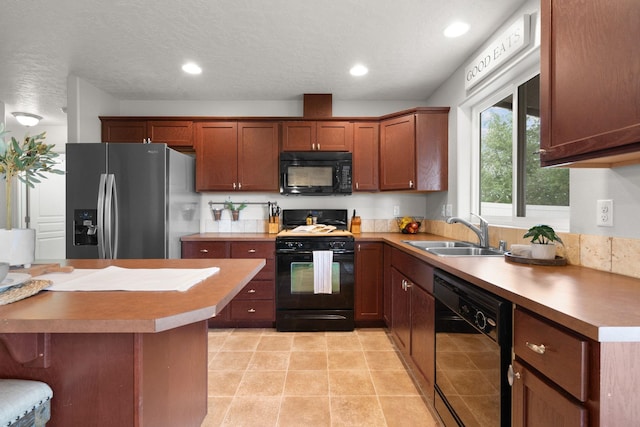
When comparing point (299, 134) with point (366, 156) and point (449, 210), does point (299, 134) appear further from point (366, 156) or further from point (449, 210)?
point (449, 210)

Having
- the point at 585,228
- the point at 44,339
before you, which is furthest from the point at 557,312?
the point at 44,339

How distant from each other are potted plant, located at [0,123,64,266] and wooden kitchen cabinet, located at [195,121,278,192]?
227cm

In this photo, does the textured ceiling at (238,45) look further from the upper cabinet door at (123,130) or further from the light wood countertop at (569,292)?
the light wood countertop at (569,292)

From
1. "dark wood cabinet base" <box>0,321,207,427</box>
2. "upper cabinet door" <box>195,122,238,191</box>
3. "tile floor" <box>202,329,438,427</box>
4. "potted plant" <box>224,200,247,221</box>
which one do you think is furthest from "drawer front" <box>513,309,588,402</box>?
"potted plant" <box>224,200,247,221</box>

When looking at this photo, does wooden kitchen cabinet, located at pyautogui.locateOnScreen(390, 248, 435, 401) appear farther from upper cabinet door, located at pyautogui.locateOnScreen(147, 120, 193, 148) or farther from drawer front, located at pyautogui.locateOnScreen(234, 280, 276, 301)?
upper cabinet door, located at pyautogui.locateOnScreen(147, 120, 193, 148)

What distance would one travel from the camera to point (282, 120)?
3387mm

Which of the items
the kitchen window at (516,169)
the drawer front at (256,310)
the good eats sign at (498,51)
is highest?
the good eats sign at (498,51)

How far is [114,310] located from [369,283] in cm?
259

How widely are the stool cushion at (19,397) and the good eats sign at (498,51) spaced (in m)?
2.73

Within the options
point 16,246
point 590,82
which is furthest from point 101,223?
point 590,82

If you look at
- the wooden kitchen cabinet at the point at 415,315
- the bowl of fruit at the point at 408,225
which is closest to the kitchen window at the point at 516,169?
the bowl of fruit at the point at 408,225

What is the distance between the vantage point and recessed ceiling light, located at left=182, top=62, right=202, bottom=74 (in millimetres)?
2799

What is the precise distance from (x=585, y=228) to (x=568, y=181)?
39cm

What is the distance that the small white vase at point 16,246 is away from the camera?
108 cm
